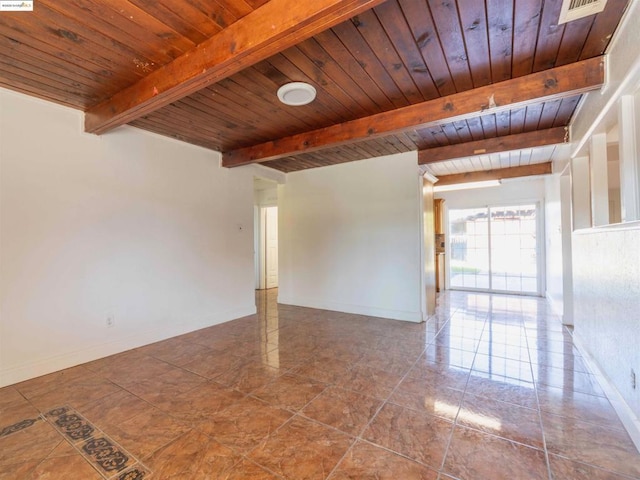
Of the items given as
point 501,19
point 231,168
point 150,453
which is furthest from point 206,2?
point 231,168

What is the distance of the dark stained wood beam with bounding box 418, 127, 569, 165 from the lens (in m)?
3.28

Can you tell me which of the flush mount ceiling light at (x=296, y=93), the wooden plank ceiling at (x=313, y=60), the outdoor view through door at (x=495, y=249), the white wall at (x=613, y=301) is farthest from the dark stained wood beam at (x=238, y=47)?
the outdoor view through door at (x=495, y=249)

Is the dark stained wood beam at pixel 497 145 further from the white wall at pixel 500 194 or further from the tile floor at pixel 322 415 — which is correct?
the white wall at pixel 500 194

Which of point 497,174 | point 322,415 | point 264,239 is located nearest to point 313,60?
point 322,415

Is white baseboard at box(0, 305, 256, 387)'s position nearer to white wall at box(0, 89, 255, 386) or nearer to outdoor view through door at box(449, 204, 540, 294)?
white wall at box(0, 89, 255, 386)

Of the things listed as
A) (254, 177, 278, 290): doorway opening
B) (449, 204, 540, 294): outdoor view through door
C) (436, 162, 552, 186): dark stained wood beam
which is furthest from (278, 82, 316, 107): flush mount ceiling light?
(449, 204, 540, 294): outdoor view through door

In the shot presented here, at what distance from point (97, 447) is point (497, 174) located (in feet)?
20.2

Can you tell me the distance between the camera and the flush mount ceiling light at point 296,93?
7.42ft

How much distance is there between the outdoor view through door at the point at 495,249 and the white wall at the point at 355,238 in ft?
10.6

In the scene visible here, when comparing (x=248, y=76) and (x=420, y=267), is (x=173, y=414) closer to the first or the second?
(x=248, y=76)

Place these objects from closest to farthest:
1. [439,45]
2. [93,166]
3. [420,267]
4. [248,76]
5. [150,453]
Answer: [150,453], [439,45], [248,76], [93,166], [420,267]

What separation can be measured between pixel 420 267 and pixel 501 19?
2972 mm

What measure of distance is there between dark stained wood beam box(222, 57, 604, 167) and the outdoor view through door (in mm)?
4645

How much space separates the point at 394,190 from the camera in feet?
14.1
